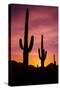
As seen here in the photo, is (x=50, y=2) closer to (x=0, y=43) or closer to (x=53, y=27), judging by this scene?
(x=53, y=27)

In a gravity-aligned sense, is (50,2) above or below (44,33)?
above

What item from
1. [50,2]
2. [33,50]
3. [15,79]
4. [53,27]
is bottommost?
[15,79]

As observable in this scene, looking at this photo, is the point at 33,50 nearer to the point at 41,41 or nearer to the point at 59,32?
the point at 41,41

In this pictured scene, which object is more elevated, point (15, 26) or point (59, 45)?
point (15, 26)

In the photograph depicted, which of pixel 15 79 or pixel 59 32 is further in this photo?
pixel 59 32

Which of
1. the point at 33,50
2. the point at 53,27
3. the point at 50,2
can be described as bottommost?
the point at 33,50

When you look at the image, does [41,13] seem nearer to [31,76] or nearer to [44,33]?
[44,33]

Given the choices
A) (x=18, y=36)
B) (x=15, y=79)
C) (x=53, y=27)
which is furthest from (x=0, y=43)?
(x=53, y=27)

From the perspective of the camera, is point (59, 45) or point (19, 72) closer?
point (19, 72)
